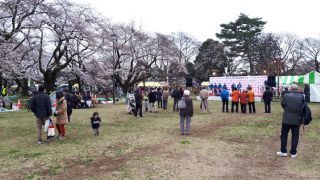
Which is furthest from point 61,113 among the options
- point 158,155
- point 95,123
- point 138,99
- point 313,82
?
point 313,82

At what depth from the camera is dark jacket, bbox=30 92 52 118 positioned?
9977 millimetres

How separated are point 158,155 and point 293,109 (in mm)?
3256

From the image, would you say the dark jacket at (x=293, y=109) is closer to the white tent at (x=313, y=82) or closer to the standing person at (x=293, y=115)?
the standing person at (x=293, y=115)

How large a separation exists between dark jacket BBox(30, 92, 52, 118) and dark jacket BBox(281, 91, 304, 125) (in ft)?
20.9

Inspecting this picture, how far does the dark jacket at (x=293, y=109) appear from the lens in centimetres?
795

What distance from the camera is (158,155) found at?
27.2 feet

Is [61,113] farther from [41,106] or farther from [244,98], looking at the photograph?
[244,98]

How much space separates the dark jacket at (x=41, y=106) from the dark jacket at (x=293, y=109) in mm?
6361

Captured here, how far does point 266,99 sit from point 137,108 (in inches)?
276

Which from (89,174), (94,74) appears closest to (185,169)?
(89,174)

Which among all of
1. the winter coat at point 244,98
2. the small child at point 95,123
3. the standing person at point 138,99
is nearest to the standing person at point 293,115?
the small child at point 95,123

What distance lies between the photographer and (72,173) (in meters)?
6.86

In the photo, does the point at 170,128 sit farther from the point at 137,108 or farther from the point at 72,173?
the point at 72,173

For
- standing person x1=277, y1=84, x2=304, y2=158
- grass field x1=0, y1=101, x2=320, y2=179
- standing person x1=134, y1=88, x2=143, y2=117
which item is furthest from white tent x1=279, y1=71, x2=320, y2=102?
standing person x1=277, y1=84, x2=304, y2=158
